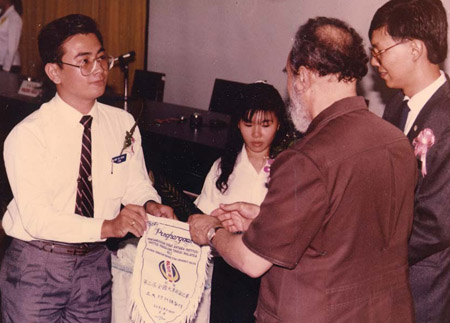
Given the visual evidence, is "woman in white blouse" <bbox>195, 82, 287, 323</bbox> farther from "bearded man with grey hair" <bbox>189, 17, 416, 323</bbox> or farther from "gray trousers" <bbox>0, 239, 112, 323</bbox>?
"bearded man with grey hair" <bbox>189, 17, 416, 323</bbox>

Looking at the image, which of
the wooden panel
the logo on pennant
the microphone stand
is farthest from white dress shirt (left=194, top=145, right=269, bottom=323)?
the wooden panel

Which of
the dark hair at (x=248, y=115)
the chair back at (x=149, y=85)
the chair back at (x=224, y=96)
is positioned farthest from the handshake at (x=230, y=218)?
the chair back at (x=149, y=85)

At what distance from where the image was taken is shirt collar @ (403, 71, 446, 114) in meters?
2.25

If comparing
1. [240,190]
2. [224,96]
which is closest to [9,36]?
[224,96]

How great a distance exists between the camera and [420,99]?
7.51 ft

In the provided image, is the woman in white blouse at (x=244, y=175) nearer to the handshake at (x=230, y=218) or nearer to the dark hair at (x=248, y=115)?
the dark hair at (x=248, y=115)

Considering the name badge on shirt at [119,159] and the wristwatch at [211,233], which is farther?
the name badge on shirt at [119,159]

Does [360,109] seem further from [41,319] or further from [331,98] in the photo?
[41,319]

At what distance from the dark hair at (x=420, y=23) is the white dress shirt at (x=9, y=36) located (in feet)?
24.8

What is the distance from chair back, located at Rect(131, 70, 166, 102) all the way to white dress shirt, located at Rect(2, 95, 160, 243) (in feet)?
12.8

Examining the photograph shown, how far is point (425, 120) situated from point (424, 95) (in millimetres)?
139

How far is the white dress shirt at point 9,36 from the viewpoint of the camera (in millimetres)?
8555

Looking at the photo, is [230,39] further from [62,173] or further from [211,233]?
[211,233]

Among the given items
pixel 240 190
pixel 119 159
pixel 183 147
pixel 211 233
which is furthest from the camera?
pixel 183 147
